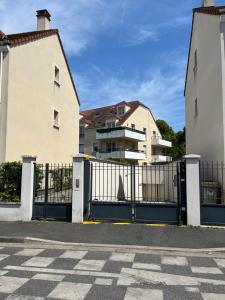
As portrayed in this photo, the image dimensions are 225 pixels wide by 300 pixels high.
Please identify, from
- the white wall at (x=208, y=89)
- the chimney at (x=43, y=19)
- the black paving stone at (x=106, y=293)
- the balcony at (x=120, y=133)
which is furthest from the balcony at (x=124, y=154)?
the black paving stone at (x=106, y=293)

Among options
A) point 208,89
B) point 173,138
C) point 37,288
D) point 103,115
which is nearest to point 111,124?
point 103,115

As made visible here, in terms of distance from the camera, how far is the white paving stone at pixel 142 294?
15.4ft

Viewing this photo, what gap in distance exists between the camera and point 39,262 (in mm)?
6555

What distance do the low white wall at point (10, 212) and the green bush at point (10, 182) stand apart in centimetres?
39

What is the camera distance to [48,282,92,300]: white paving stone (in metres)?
4.66

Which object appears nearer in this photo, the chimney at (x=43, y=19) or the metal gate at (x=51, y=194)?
→ the metal gate at (x=51, y=194)

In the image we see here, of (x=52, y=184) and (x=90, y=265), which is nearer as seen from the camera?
(x=90, y=265)

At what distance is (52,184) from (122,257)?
17.7 ft

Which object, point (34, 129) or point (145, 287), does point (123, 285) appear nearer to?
point (145, 287)

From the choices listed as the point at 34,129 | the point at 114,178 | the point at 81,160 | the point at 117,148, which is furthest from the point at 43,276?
the point at 117,148

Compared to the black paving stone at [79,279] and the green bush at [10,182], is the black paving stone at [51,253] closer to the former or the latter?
the black paving stone at [79,279]

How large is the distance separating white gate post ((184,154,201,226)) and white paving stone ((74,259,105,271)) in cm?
425

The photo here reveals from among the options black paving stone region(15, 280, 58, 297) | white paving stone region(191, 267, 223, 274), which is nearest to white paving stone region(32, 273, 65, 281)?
black paving stone region(15, 280, 58, 297)

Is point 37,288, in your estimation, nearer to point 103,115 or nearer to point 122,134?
point 122,134
